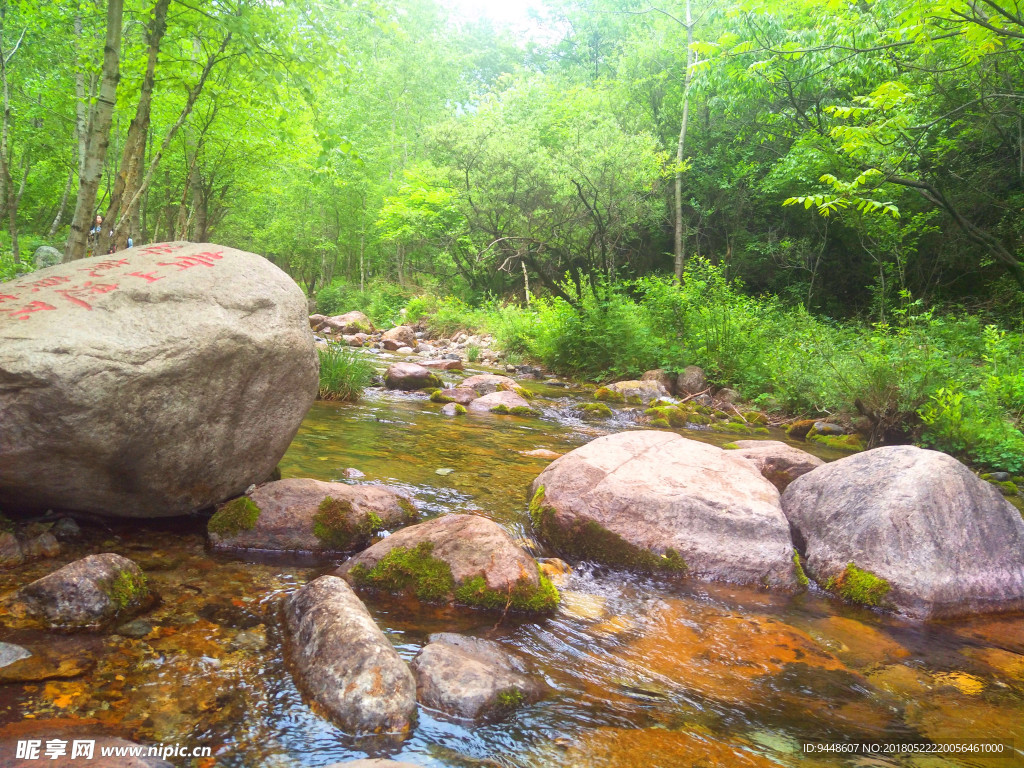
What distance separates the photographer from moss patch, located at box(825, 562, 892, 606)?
13.5ft

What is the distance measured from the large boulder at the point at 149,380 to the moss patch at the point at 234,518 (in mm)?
159

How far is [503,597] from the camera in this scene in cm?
365

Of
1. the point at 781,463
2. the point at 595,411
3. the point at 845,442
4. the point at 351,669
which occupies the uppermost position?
the point at 351,669

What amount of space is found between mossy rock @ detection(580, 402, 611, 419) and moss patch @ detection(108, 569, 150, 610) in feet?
28.1

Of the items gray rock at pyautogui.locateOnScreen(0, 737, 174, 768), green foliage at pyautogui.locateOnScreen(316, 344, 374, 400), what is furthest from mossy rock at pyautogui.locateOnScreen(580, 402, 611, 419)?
gray rock at pyautogui.locateOnScreen(0, 737, 174, 768)

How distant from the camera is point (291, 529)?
169 inches

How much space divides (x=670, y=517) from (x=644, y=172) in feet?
51.3

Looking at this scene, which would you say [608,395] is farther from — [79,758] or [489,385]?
[79,758]

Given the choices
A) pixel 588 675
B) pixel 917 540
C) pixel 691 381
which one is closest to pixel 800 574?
pixel 917 540

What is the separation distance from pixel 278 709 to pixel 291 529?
75.4 inches

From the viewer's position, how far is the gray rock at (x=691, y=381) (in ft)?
46.3

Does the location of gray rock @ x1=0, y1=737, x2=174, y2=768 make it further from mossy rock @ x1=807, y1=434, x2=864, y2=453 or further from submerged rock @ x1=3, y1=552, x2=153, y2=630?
mossy rock @ x1=807, y1=434, x2=864, y2=453

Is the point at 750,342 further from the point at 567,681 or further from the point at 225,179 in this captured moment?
the point at 225,179

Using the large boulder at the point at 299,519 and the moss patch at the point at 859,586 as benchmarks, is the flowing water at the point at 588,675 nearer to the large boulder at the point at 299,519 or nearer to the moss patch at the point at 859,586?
the moss patch at the point at 859,586
